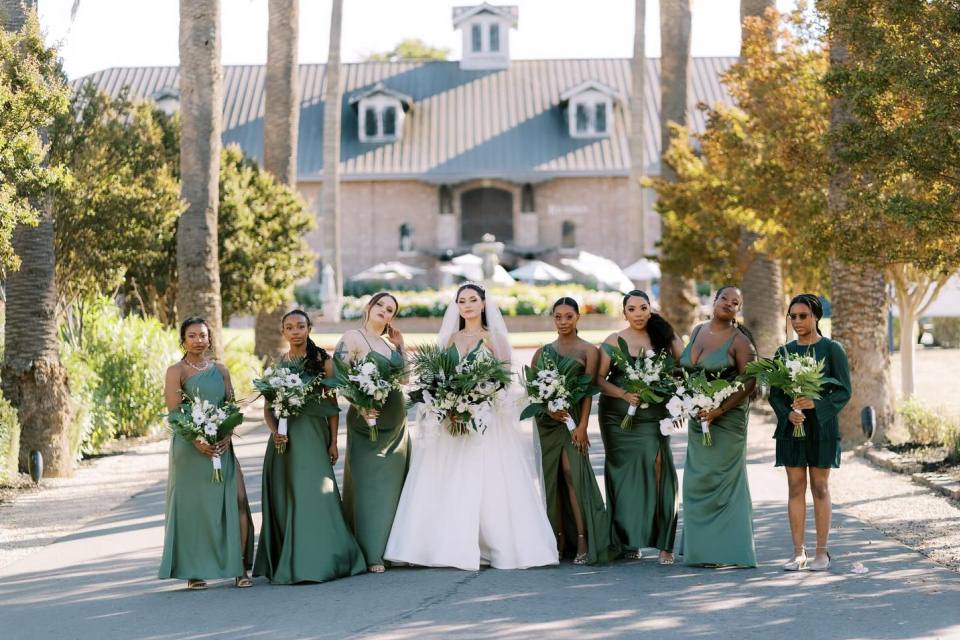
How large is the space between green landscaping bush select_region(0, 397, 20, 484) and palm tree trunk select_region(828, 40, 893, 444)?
9467 millimetres

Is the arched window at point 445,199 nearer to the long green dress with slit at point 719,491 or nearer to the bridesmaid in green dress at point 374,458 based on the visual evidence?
the bridesmaid in green dress at point 374,458

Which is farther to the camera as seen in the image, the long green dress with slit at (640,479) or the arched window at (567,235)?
the arched window at (567,235)

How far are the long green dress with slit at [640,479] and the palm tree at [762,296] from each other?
1368 centimetres

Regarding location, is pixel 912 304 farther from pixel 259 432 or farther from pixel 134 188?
pixel 134 188

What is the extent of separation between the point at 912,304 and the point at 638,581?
12138 mm

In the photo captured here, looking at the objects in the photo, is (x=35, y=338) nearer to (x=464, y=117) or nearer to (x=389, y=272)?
(x=389, y=272)

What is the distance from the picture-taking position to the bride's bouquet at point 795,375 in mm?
8859

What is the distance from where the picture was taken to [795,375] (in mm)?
8859

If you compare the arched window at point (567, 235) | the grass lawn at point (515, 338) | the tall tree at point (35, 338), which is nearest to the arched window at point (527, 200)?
the arched window at point (567, 235)

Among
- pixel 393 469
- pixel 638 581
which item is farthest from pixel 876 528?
pixel 393 469

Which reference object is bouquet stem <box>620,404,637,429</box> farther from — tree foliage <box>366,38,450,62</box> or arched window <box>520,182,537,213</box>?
tree foliage <box>366,38,450,62</box>

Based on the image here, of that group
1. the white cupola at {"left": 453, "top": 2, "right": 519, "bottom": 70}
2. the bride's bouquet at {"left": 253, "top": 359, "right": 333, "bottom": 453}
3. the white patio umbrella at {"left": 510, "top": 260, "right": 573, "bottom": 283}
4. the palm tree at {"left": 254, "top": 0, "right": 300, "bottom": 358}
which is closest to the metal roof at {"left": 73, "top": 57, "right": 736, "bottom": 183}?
the white cupola at {"left": 453, "top": 2, "right": 519, "bottom": 70}

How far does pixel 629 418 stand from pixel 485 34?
52.1 meters

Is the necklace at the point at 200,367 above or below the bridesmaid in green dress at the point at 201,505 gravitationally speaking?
above
